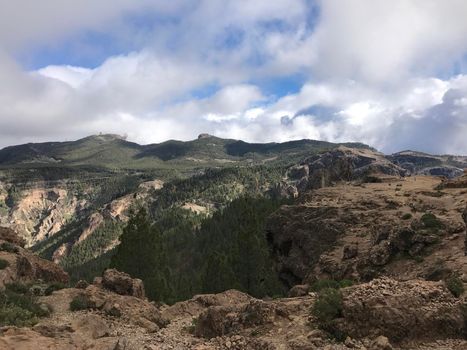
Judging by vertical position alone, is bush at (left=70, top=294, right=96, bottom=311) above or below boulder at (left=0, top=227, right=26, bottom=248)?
below

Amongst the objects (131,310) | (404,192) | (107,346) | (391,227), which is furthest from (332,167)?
(107,346)

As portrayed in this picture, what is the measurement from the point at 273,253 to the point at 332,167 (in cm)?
4983

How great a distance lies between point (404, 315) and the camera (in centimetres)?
2205

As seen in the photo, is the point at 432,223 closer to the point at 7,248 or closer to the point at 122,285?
the point at 122,285

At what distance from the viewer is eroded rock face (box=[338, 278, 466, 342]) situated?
21812 mm

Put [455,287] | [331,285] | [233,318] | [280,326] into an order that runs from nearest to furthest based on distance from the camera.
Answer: [455,287]
[280,326]
[233,318]
[331,285]

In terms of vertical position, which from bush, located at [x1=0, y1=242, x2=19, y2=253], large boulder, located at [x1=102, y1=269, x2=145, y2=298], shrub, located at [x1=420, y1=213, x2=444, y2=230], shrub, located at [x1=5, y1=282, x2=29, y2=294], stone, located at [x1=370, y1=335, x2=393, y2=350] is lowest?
large boulder, located at [x1=102, y1=269, x2=145, y2=298]

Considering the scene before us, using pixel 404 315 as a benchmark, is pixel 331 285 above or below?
below

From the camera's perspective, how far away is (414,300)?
22.9m

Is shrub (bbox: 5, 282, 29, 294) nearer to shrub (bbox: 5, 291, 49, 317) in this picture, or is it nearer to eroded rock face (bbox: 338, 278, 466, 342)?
shrub (bbox: 5, 291, 49, 317)

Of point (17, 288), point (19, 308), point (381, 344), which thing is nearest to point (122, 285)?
point (17, 288)

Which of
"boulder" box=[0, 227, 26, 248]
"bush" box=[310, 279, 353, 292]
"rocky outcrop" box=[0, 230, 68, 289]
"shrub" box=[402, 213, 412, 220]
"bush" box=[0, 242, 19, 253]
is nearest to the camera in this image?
"bush" box=[310, 279, 353, 292]

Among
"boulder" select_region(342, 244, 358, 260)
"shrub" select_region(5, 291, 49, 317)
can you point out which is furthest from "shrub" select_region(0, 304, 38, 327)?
"boulder" select_region(342, 244, 358, 260)

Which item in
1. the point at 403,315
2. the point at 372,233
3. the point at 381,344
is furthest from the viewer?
the point at 372,233
